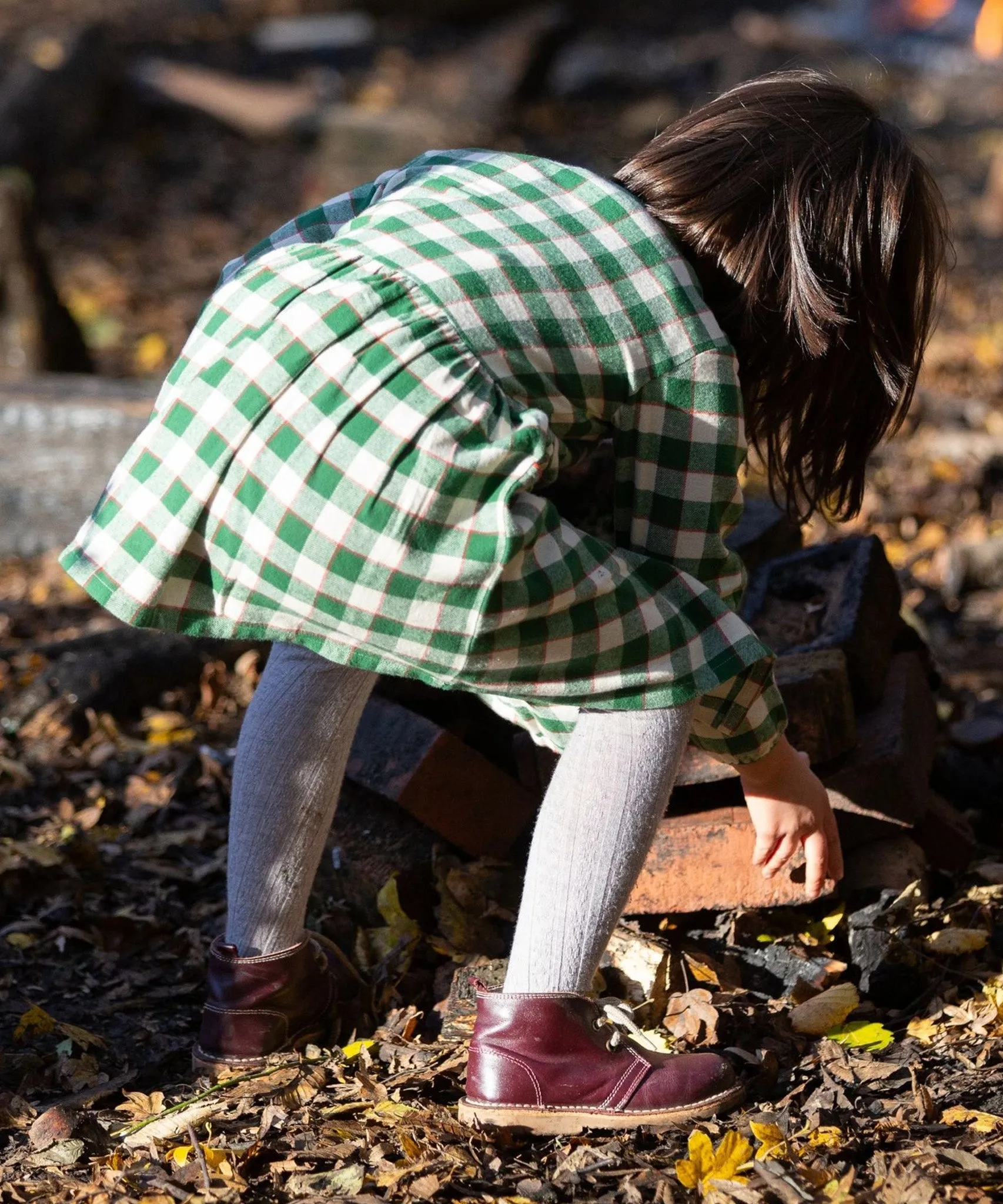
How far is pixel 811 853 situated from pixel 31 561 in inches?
120

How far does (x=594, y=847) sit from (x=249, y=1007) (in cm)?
62

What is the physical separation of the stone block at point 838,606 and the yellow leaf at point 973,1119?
0.81 metres

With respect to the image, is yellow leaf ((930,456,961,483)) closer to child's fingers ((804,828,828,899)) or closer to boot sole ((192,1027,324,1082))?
child's fingers ((804,828,828,899))

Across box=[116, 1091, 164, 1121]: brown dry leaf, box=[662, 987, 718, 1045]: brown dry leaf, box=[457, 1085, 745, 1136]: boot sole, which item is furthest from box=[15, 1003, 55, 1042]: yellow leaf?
box=[662, 987, 718, 1045]: brown dry leaf

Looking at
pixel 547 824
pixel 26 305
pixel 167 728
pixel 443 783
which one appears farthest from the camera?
pixel 26 305

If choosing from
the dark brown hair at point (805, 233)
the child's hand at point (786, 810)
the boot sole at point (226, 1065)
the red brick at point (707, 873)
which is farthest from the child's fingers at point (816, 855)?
the boot sole at point (226, 1065)

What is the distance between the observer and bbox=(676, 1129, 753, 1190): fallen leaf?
175cm

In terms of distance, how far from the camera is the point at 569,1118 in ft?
6.07

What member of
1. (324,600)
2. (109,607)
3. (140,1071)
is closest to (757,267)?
(324,600)

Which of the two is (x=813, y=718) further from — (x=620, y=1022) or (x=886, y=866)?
(x=620, y=1022)

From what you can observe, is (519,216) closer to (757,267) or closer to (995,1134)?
(757,267)

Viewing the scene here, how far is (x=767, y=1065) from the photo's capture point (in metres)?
2.02

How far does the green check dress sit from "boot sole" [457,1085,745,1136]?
540mm

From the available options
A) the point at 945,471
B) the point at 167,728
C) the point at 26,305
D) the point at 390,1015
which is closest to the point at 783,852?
the point at 390,1015
